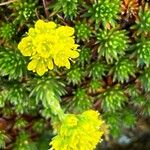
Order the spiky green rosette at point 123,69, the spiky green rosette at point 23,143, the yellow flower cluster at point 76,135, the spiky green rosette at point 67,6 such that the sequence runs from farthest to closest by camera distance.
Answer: the spiky green rosette at point 23,143 → the spiky green rosette at point 123,69 → the spiky green rosette at point 67,6 → the yellow flower cluster at point 76,135

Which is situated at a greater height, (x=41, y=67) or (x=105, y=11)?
(x=105, y=11)

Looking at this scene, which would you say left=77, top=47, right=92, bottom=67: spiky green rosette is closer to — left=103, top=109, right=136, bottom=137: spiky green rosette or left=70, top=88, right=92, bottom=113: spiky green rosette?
left=70, top=88, right=92, bottom=113: spiky green rosette

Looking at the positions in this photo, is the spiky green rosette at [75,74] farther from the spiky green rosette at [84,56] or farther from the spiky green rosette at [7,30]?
the spiky green rosette at [7,30]

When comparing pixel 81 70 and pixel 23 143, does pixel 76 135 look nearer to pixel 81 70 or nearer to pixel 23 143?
pixel 81 70

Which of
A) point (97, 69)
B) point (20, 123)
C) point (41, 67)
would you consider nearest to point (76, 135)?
point (41, 67)

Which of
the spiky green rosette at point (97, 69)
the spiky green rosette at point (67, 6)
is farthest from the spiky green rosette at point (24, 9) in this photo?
the spiky green rosette at point (97, 69)

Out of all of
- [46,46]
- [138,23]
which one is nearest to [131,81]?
[138,23]
